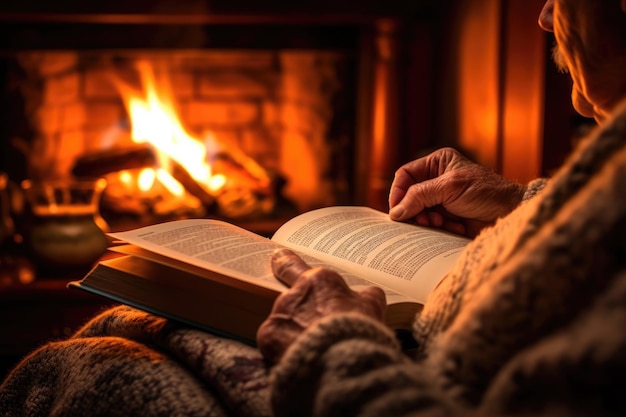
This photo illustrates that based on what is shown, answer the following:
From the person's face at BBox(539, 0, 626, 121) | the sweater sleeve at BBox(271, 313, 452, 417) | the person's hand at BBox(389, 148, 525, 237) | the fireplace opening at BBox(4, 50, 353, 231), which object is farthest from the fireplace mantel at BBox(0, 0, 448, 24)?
the sweater sleeve at BBox(271, 313, 452, 417)

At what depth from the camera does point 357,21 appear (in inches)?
79.8

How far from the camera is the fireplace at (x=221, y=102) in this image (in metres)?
2.04

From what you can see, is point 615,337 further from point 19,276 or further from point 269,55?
point 269,55

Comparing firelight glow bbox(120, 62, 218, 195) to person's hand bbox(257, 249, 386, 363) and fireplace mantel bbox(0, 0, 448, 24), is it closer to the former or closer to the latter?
fireplace mantel bbox(0, 0, 448, 24)

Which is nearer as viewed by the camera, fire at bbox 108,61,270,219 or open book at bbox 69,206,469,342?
open book at bbox 69,206,469,342

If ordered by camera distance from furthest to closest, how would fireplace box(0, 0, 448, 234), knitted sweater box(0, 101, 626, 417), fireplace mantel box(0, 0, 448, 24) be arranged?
fireplace box(0, 0, 448, 234), fireplace mantel box(0, 0, 448, 24), knitted sweater box(0, 101, 626, 417)

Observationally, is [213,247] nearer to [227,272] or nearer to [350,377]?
[227,272]

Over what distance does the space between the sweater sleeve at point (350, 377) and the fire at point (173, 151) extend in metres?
1.69

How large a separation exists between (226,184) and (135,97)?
1.29 ft

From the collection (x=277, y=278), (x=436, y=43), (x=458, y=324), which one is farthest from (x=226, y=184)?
(x=458, y=324)

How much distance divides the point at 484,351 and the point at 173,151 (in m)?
1.83

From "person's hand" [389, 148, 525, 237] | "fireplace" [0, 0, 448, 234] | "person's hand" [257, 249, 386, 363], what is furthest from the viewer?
"fireplace" [0, 0, 448, 234]

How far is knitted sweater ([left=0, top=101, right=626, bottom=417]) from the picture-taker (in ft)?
1.00

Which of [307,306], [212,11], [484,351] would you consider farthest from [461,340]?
[212,11]
